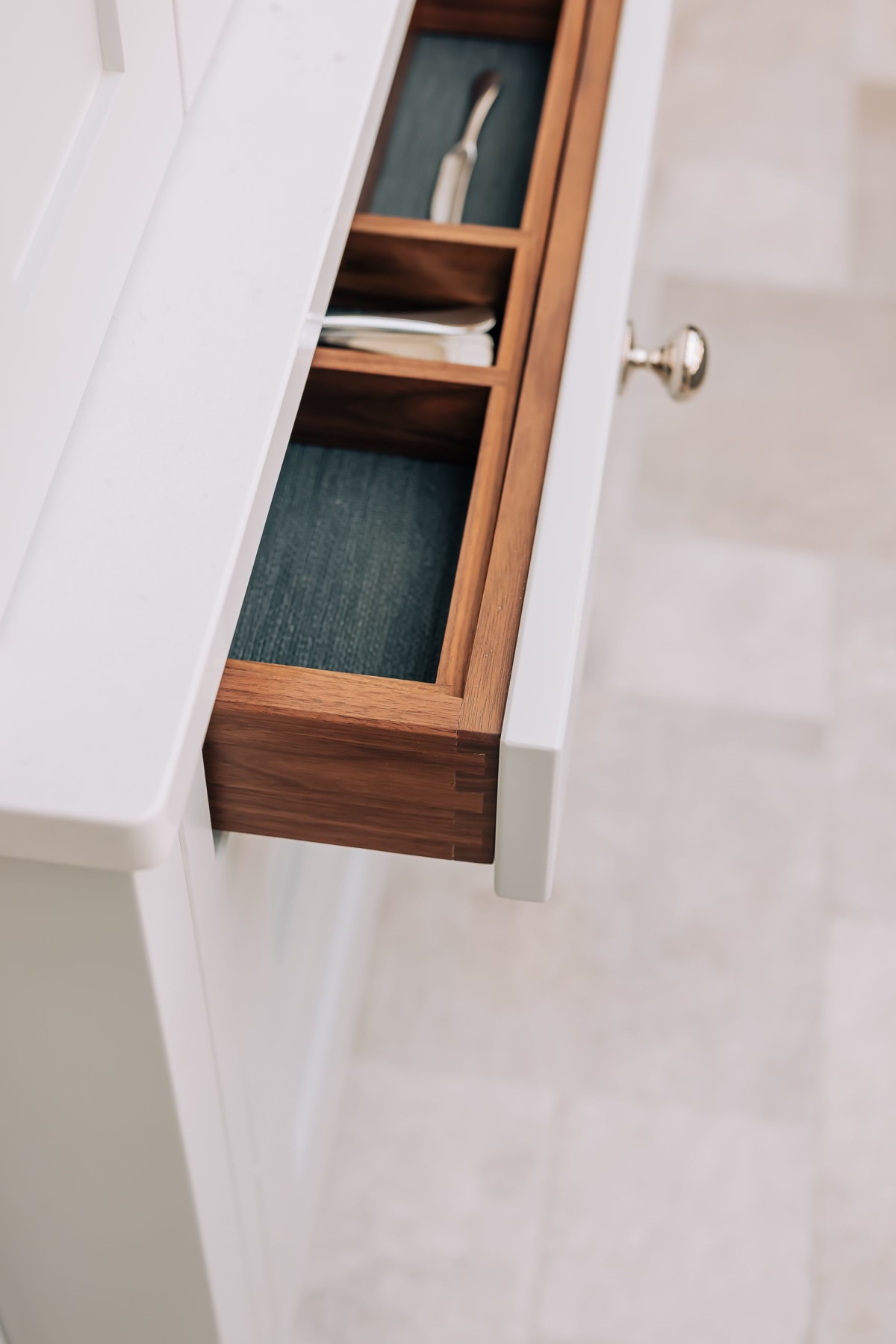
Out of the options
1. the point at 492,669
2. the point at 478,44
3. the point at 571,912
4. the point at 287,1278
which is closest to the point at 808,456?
the point at 571,912

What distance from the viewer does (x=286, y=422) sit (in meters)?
0.63

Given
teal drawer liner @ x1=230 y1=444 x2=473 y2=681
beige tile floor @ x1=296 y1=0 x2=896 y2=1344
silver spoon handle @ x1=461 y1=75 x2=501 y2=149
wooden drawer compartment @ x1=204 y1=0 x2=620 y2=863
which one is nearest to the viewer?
wooden drawer compartment @ x1=204 y1=0 x2=620 y2=863

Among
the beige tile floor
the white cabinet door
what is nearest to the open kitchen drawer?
the white cabinet door

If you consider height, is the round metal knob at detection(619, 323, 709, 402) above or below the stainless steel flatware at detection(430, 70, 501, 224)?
below

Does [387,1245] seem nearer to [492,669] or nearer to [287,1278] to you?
[287,1278]

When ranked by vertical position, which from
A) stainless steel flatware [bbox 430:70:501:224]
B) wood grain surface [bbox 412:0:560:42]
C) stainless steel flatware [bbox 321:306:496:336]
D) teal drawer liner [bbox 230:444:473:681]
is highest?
wood grain surface [bbox 412:0:560:42]

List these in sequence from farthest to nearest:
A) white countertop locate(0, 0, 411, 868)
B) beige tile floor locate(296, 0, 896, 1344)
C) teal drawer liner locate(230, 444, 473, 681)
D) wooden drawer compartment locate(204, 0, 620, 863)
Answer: beige tile floor locate(296, 0, 896, 1344), teal drawer liner locate(230, 444, 473, 681), wooden drawer compartment locate(204, 0, 620, 863), white countertop locate(0, 0, 411, 868)

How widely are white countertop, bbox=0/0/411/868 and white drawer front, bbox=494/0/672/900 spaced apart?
0.12 m

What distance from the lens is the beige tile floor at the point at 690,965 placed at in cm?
126

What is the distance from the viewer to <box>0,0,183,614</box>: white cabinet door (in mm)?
511

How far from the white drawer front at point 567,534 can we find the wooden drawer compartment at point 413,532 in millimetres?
16

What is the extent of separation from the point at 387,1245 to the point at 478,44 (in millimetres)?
1015

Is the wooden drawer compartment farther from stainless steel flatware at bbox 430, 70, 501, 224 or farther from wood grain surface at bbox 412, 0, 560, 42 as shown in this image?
wood grain surface at bbox 412, 0, 560, 42

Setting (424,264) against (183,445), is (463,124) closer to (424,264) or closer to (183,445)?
(424,264)
